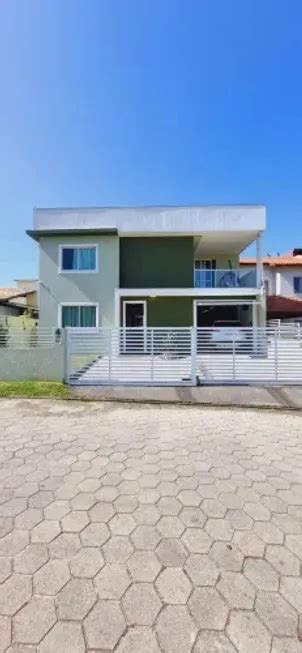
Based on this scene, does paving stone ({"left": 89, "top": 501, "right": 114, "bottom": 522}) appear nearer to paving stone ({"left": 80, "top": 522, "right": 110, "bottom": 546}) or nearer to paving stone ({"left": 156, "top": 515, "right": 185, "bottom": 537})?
paving stone ({"left": 80, "top": 522, "right": 110, "bottom": 546})

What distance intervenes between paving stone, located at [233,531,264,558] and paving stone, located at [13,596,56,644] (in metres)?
1.38

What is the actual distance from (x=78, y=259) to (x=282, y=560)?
1408 cm

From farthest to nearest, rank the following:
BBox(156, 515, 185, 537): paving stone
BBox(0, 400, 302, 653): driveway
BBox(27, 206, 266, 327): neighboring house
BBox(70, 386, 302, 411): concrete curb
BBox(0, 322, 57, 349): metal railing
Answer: BBox(27, 206, 266, 327): neighboring house, BBox(0, 322, 57, 349): metal railing, BBox(70, 386, 302, 411): concrete curb, BBox(156, 515, 185, 537): paving stone, BBox(0, 400, 302, 653): driveway

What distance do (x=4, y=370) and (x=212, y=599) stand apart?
300 inches

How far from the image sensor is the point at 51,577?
7.18ft

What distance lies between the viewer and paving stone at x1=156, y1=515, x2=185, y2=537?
265 centimetres

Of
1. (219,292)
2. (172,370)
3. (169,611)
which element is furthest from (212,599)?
(219,292)

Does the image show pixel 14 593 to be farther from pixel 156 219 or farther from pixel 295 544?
pixel 156 219

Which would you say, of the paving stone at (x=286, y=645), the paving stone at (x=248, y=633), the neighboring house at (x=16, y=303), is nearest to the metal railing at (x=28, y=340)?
the paving stone at (x=248, y=633)

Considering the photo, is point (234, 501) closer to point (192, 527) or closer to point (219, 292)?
point (192, 527)

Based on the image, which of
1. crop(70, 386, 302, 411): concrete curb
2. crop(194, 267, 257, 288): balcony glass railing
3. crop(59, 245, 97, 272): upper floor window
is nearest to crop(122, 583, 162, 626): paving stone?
crop(70, 386, 302, 411): concrete curb

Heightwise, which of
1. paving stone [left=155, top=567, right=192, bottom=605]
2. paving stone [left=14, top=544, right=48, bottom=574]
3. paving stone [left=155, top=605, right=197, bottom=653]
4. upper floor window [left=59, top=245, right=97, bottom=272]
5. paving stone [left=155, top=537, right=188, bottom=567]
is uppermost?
upper floor window [left=59, top=245, right=97, bottom=272]

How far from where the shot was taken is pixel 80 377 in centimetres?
830

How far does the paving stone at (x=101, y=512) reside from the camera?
9.30ft
